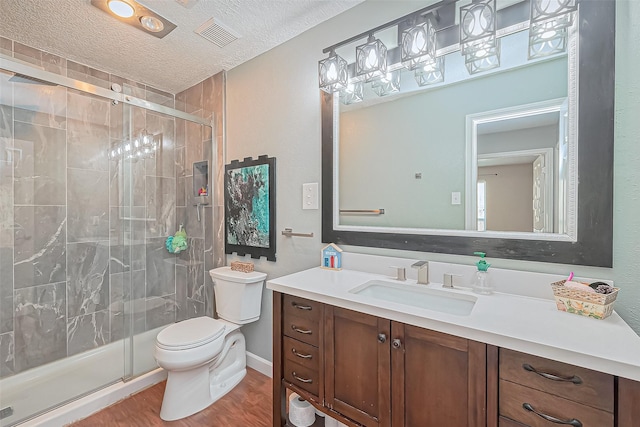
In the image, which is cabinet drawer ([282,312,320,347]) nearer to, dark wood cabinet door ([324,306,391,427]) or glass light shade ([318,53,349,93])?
dark wood cabinet door ([324,306,391,427])

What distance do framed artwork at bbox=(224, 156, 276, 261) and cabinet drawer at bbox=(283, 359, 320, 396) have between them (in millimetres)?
814

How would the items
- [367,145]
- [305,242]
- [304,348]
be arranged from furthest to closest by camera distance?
[305,242], [367,145], [304,348]

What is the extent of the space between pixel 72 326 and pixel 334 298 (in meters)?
2.23

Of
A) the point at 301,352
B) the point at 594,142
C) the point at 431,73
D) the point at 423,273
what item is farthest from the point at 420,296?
the point at 431,73

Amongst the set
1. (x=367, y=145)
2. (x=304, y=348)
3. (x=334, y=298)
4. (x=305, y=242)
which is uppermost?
(x=367, y=145)

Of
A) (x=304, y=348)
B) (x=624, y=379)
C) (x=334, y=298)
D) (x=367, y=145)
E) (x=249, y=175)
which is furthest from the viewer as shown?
(x=249, y=175)

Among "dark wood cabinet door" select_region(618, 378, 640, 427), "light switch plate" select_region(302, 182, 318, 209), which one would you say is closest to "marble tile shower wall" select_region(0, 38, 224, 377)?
"light switch plate" select_region(302, 182, 318, 209)

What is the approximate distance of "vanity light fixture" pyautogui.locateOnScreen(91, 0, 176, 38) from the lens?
1.61 m

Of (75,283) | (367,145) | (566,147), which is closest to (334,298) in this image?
(367,145)

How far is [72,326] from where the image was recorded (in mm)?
2146

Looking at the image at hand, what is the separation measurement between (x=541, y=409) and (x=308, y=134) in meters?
1.68

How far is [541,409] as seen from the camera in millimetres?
793

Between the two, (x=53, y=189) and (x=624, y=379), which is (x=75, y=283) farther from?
(x=624, y=379)

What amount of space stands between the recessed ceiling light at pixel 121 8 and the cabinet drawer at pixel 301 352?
2063 mm
